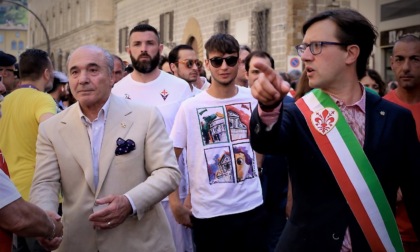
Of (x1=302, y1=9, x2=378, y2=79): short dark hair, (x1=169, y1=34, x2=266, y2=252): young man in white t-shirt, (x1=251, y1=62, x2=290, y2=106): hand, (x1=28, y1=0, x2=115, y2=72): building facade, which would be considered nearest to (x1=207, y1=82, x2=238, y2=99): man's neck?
(x1=169, y1=34, x2=266, y2=252): young man in white t-shirt

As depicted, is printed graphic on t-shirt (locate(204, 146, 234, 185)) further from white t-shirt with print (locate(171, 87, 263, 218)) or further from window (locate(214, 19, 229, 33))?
window (locate(214, 19, 229, 33))

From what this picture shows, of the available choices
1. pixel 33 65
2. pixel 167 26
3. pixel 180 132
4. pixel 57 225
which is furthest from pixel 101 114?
pixel 167 26

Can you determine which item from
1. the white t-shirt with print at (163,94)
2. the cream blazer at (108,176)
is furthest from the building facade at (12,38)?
the cream blazer at (108,176)

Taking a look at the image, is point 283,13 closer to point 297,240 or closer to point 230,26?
point 230,26

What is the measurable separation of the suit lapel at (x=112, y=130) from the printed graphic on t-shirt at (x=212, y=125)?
4.67 feet

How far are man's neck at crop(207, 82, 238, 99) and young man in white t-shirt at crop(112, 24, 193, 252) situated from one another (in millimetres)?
783

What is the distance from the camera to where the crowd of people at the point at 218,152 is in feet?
11.9

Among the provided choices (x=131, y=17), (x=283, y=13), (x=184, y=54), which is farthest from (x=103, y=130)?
(x=131, y=17)

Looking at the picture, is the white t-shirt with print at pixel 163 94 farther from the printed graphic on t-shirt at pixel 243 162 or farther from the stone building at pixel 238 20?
the stone building at pixel 238 20

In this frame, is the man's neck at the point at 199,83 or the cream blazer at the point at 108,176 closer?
the cream blazer at the point at 108,176

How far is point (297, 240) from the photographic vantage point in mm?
3703

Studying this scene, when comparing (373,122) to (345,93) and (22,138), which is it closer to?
(345,93)

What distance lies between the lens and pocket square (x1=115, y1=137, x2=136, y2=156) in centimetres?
458

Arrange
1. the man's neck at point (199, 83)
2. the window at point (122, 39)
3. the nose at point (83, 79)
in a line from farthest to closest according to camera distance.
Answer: the window at point (122, 39) < the man's neck at point (199, 83) < the nose at point (83, 79)
